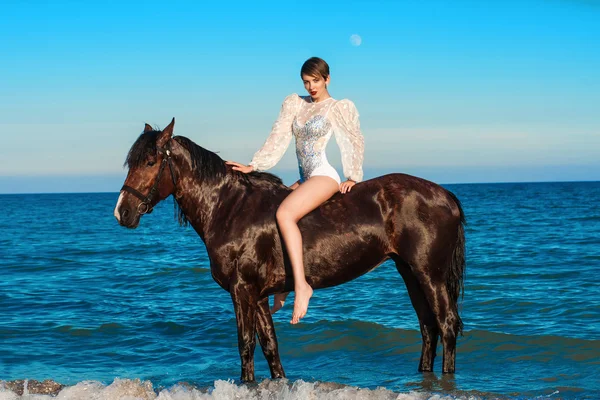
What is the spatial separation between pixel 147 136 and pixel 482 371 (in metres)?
4.66

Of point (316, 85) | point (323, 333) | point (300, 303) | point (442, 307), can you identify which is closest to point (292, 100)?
point (316, 85)

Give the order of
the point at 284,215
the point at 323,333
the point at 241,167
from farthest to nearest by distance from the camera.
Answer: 1. the point at 323,333
2. the point at 241,167
3. the point at 284,215

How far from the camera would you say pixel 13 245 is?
2597cm

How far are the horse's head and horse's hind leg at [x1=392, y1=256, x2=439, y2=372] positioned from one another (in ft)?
7.60

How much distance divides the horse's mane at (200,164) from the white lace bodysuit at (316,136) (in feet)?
0.54

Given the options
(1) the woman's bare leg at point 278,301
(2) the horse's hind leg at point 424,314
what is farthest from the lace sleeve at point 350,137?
(2) the horse's hind leg at point 424,314

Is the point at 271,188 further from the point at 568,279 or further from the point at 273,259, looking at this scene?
the point at 568,279

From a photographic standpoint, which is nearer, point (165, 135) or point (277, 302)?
point (165, 135)

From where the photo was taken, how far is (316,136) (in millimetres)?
5477

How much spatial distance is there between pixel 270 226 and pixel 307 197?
1.44 ft

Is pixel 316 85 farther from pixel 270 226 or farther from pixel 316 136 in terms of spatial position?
pixel 270 226

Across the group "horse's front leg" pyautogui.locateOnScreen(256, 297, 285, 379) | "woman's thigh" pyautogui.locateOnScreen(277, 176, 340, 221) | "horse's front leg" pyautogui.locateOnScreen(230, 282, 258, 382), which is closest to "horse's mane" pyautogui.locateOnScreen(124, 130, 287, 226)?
"woman's thigh" pyautogui.locateOnScreen(277, 176, 340, 221)

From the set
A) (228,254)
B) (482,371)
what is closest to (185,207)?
(228,254)

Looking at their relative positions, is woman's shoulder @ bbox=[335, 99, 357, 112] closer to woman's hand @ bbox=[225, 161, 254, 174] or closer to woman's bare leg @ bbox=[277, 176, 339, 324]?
woman's bare leg @ bbox=[277, 176, 339, 324]
